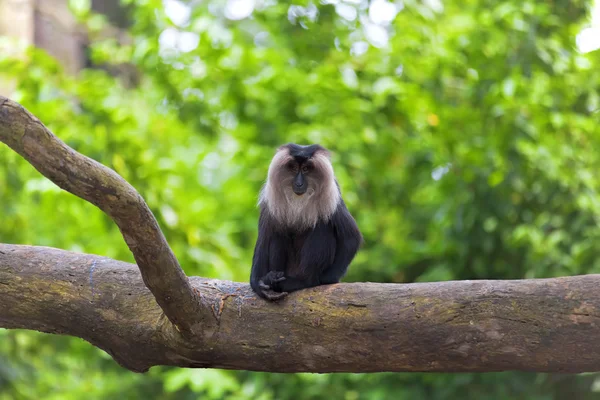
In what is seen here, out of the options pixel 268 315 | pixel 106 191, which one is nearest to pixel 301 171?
pixel 268 315

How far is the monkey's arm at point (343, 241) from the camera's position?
4043 millimetres

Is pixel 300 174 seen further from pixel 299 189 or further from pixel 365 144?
pixel 365 144

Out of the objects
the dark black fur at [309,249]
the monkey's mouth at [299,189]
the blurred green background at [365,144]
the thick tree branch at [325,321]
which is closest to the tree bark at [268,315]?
the thick tree branch at [325,321]

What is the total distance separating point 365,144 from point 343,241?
2.34 meters

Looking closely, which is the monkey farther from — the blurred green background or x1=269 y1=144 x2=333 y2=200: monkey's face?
the blurred green background

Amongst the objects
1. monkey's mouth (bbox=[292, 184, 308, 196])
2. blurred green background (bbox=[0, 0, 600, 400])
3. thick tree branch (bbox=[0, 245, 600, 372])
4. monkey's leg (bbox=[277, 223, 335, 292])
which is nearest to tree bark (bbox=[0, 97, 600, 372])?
thick tree branch (bbox=[0, 245, 600, 372])

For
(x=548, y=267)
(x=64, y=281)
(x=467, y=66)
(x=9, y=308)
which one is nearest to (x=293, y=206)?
(x=64, y=281)

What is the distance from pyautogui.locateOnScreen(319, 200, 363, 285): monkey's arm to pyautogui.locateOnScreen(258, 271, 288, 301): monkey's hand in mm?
367

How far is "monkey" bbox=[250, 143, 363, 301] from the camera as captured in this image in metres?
4.05

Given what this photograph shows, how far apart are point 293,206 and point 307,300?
2.45ft

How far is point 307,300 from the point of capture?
139 inches

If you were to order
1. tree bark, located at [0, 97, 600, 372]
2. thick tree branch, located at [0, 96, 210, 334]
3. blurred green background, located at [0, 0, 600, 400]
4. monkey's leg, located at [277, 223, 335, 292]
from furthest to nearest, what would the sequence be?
blurred green background, located at [0, 0, 600, 400], monkey's leg, located at [277, 223, 335, 292], tree bark, located at [0, 97, 600, 372], thick tree branch, located at [0, 96, 210, 334]

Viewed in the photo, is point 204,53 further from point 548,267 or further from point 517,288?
point 517,288

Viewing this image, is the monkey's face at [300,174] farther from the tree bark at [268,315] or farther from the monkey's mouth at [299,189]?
the tree bark at [268,315]
